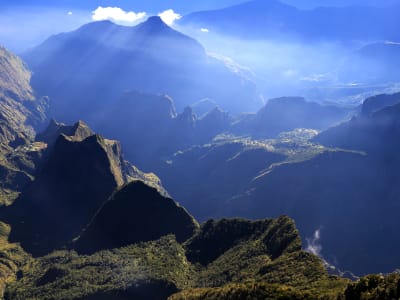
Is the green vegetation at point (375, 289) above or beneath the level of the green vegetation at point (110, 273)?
above

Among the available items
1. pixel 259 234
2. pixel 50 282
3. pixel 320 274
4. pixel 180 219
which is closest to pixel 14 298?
pixel 50 282

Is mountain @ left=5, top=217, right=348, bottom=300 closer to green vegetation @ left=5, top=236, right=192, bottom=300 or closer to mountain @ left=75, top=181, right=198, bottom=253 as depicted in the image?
green vegetation @ left=5, top=236, right=192, bottom=300

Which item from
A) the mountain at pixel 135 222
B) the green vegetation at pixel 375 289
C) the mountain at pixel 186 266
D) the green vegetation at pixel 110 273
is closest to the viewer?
the green vegetation at pixel 375 289

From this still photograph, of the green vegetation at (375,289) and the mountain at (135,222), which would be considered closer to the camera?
the green vegetation at (375,289)

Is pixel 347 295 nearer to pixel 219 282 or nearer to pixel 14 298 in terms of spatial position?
pixel 219 282

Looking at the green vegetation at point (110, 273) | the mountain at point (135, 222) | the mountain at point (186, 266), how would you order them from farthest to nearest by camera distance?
1. the mountain at point (135, 222)
2. the green vegetation at point (110, 273)
3. the mountain at point (186, 266)

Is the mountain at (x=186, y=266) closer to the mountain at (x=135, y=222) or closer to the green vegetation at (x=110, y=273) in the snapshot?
the green vegetation at (x=110, y=273)

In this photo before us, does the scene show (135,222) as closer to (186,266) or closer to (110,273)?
(110,273)

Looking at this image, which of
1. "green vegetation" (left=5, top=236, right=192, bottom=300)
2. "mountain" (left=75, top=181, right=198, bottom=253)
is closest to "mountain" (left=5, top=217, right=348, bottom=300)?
"green vegetation" (left=5, top=236, right=192, bottom=300)

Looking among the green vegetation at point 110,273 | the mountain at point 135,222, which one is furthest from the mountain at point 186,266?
the mountain at point 135,222
